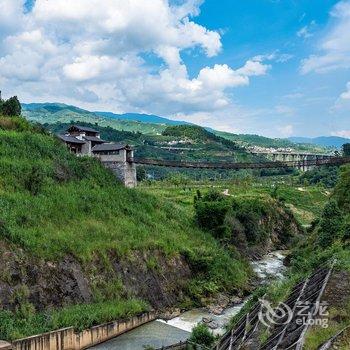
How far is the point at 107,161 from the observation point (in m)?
36.8

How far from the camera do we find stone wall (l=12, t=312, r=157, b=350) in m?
16.9

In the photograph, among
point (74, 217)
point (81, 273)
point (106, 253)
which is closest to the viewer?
point (81, 273)

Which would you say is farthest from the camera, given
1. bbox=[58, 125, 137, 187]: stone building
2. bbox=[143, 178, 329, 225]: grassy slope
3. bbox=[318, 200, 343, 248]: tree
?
bbox=[143, 178, 329, 225]: grassy slope

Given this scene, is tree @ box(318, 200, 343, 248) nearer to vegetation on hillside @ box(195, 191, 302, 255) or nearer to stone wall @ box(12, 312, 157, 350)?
vegetation on hillside @ box(195, 191, 302, 255)

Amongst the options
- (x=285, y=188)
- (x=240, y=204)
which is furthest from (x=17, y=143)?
(x=285, y=188)

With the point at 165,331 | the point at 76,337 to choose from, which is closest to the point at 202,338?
the point at 165,331

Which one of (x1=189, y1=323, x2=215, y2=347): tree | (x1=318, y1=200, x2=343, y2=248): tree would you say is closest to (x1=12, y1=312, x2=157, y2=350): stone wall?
(x1=189, y1=323, x2=215, y2=347): tree

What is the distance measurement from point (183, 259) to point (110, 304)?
846 centimetres

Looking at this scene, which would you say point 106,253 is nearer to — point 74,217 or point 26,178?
point 74,217

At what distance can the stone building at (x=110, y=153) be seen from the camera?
120 ft

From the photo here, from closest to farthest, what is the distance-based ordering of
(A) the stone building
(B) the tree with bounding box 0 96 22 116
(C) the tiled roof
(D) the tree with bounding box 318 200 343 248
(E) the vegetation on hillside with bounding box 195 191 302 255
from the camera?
(D) the tree with bounding box 318 200 343 248 < (A) the stone building < (E) the vegetation on hillside with bounding box 195 191 302 255 < (C) the tiled roof < (B) the tree with bounding box 0 96 22 116

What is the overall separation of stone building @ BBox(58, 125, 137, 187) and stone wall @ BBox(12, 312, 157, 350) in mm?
16038

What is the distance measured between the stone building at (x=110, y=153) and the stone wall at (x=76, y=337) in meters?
16.0

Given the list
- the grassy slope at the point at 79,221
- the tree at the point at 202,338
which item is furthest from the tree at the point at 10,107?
the tree at the point at 202,338
